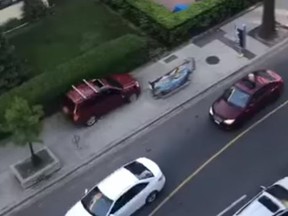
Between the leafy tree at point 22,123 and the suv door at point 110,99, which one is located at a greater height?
the leafy tree at point 22,123

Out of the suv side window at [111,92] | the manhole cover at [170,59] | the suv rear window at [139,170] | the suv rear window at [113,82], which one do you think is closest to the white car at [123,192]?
the suv rear window at [139,170]

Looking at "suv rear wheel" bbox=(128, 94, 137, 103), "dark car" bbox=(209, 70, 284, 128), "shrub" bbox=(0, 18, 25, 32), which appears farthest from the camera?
"shrub" bbox=(0, 18, 25, 32)

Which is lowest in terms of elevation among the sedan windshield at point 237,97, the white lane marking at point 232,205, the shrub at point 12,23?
the white lane marking at point 232,205

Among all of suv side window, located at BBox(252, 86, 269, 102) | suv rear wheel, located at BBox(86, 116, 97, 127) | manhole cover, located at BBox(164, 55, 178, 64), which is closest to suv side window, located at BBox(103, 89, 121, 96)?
suv rear wheel, located at BBox(86, 116, 97, 127)

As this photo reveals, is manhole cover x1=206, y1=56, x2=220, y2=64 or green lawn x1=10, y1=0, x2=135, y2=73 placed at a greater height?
green lawn x1=10, y1=0, x2=135, y2=73

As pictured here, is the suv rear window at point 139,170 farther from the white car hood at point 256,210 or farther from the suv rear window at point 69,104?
the suv rear window at point 69,104

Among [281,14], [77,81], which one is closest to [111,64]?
[77,81]

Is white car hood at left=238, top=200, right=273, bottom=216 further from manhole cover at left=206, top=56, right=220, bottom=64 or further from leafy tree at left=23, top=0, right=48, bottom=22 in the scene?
leafy tree at left=23, top=0, right=48, bottom=22
